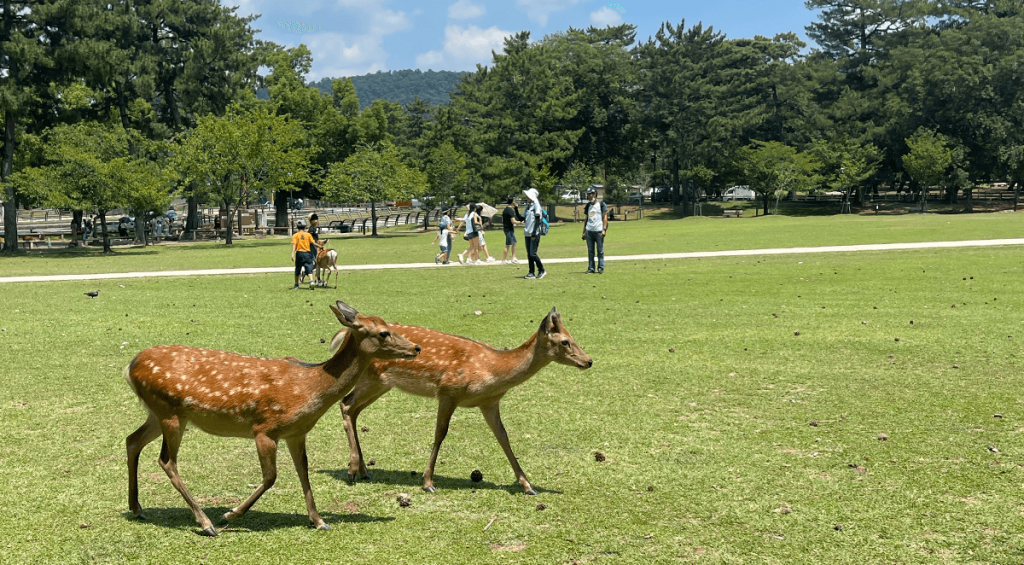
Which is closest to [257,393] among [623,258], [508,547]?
[508,547]

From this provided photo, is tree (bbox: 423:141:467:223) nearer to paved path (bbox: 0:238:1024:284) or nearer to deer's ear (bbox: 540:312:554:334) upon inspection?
paved path (bbox: 0:238:1024:284)

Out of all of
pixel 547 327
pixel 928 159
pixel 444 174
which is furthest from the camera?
pixel 928 159

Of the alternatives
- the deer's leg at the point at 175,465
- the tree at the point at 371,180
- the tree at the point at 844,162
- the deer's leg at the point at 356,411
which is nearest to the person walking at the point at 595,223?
the deer's leg at the point at 356,411

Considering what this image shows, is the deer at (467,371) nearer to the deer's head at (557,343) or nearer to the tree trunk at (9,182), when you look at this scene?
the deer's head at (557,343)

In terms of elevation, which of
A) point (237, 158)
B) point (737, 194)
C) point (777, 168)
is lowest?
point (737, 194)

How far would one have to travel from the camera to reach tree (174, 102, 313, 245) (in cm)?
4838

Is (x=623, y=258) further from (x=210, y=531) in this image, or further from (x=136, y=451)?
(x=210, y=531)

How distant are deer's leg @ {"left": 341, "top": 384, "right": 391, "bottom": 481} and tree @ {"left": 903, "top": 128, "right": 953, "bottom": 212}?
8313 centimetres

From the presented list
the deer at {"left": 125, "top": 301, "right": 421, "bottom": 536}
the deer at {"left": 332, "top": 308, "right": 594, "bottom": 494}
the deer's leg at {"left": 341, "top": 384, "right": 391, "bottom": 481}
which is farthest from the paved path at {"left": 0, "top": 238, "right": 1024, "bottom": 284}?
the deer at {"left": 125, "top": 301, "right": 421, "bottom": 536}

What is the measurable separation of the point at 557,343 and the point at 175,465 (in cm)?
282

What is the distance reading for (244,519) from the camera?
599 centimetres

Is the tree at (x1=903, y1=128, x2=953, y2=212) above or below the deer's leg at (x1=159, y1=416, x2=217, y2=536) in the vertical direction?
above

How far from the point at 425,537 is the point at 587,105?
8352 cm

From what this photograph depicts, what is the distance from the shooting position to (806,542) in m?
5.56
